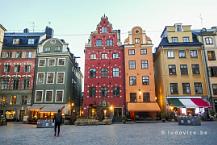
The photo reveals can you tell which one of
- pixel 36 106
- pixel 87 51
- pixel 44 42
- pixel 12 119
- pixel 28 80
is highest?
pixel 44 42

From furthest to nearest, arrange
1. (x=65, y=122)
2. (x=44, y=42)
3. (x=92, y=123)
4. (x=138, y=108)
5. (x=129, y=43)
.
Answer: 1. (x=44, y=42)
2. (x=129, y=43)
3. (x=138, y=108)
4. (x=65, y=122)
5. (x=92, y=123)

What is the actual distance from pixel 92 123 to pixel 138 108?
1033cm

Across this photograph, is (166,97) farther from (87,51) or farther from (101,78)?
(87,51)

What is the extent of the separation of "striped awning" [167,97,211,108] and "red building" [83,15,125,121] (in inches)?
351

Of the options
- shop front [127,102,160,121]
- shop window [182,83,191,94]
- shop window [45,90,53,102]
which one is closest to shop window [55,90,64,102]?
shop window [45,90,53,102]

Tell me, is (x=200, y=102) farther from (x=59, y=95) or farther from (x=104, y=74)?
(x=59, y=95)

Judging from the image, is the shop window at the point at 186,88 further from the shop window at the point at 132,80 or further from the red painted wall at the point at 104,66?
the red painted wall at the point at 104,66

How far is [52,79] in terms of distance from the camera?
126 ft

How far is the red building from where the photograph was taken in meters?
35.9

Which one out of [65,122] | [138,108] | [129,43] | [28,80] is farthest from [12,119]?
[129,43]

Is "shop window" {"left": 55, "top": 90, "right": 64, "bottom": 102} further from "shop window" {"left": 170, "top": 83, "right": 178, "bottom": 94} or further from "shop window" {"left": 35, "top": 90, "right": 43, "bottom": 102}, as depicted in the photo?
"shop window" {"left": 170, "top": 83, "right": 178, "bottom": 94}

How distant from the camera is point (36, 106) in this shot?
3612cm

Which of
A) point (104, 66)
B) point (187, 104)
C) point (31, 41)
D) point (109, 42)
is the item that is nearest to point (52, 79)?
point (104, 66)

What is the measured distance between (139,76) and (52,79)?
17.1 meters
